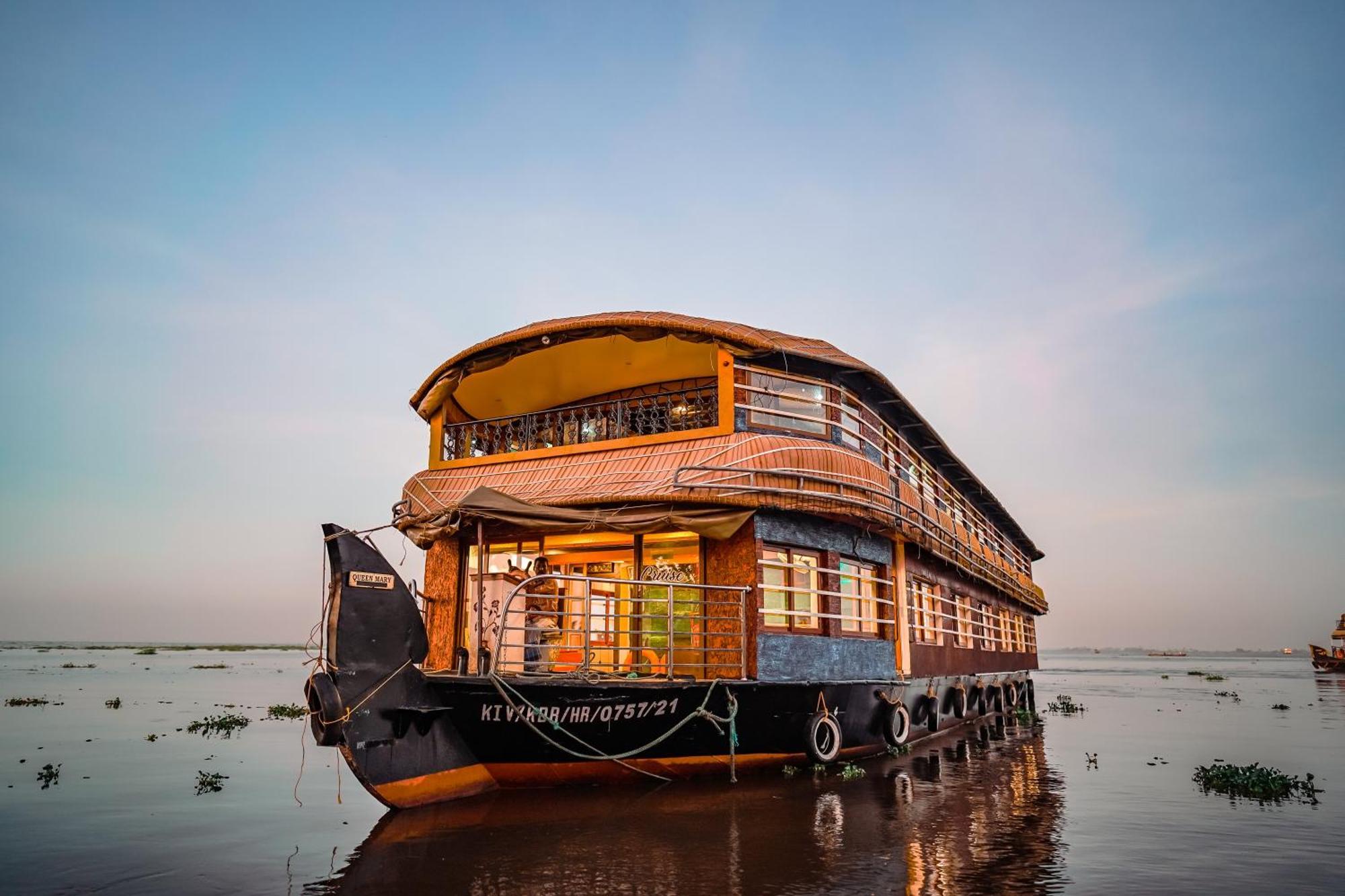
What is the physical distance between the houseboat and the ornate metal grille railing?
0.06 metres

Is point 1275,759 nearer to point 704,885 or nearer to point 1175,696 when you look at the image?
point 704,885

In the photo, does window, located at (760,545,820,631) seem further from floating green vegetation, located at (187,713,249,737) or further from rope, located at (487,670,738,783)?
floating green vegetation, located at (187,713,249,737)

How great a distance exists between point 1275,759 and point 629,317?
15.4 metres

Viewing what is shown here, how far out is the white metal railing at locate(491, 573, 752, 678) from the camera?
1039cm

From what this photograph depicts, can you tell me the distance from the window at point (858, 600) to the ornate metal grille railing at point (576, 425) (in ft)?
10.7

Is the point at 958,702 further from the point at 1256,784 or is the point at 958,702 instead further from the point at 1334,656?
the point at 1334,656

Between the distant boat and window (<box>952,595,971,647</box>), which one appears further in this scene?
the distant boat

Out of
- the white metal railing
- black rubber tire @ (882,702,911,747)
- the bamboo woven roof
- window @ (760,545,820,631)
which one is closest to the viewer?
the white metal railing

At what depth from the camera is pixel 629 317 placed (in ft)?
41.3

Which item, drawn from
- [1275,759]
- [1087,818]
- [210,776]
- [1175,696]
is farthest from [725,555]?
[1175,696]

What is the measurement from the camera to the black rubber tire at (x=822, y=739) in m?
11.5

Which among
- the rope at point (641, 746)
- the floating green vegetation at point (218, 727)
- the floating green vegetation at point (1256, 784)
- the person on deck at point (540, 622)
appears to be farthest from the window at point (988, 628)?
the floating green vegetation at point (218, 727)

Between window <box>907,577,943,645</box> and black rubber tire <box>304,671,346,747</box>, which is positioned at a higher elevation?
window <box>907,577,943,645</box>

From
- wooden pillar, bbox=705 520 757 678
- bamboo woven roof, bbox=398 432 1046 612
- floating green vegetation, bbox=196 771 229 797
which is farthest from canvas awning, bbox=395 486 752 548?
floating green vegetation, bbox=196 771 229 797
